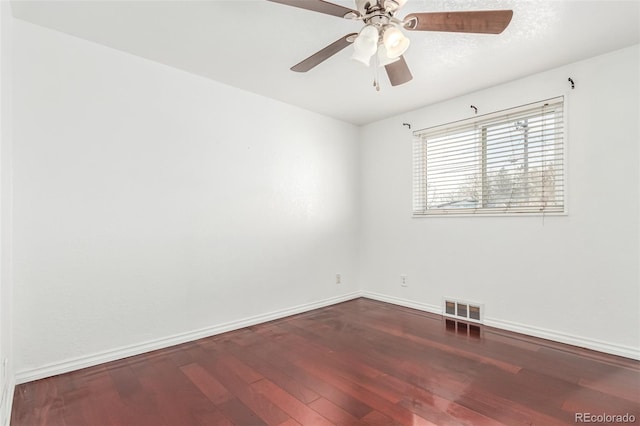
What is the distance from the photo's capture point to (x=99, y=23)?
84.4 inches

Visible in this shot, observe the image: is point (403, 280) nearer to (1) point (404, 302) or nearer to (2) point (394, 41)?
(1) point (404, 302)

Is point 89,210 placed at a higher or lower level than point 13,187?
lower

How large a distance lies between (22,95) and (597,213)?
13.8 feet

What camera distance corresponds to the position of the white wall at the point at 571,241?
2455 millimetres

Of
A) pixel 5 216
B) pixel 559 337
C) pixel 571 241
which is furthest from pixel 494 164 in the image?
pixel 5 216

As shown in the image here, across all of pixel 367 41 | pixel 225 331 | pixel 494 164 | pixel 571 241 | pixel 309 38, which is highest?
pixel 309 38

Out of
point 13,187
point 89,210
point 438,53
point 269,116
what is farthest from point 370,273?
point 13,187

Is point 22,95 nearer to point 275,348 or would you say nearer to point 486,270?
point 275,348

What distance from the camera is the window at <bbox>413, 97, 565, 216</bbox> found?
112 inches

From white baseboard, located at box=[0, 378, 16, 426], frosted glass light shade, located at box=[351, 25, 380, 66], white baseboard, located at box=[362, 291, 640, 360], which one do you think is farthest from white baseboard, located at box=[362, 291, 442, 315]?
white baseboard, located at box=[0, 378, 16, 426]

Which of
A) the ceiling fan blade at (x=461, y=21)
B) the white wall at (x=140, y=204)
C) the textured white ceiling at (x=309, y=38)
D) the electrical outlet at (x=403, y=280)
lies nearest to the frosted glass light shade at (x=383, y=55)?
the ceiling fan blade at (x=461, y=21)

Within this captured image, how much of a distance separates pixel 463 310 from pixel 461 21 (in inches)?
107

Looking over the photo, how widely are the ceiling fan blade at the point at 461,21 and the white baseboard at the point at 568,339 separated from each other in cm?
247
